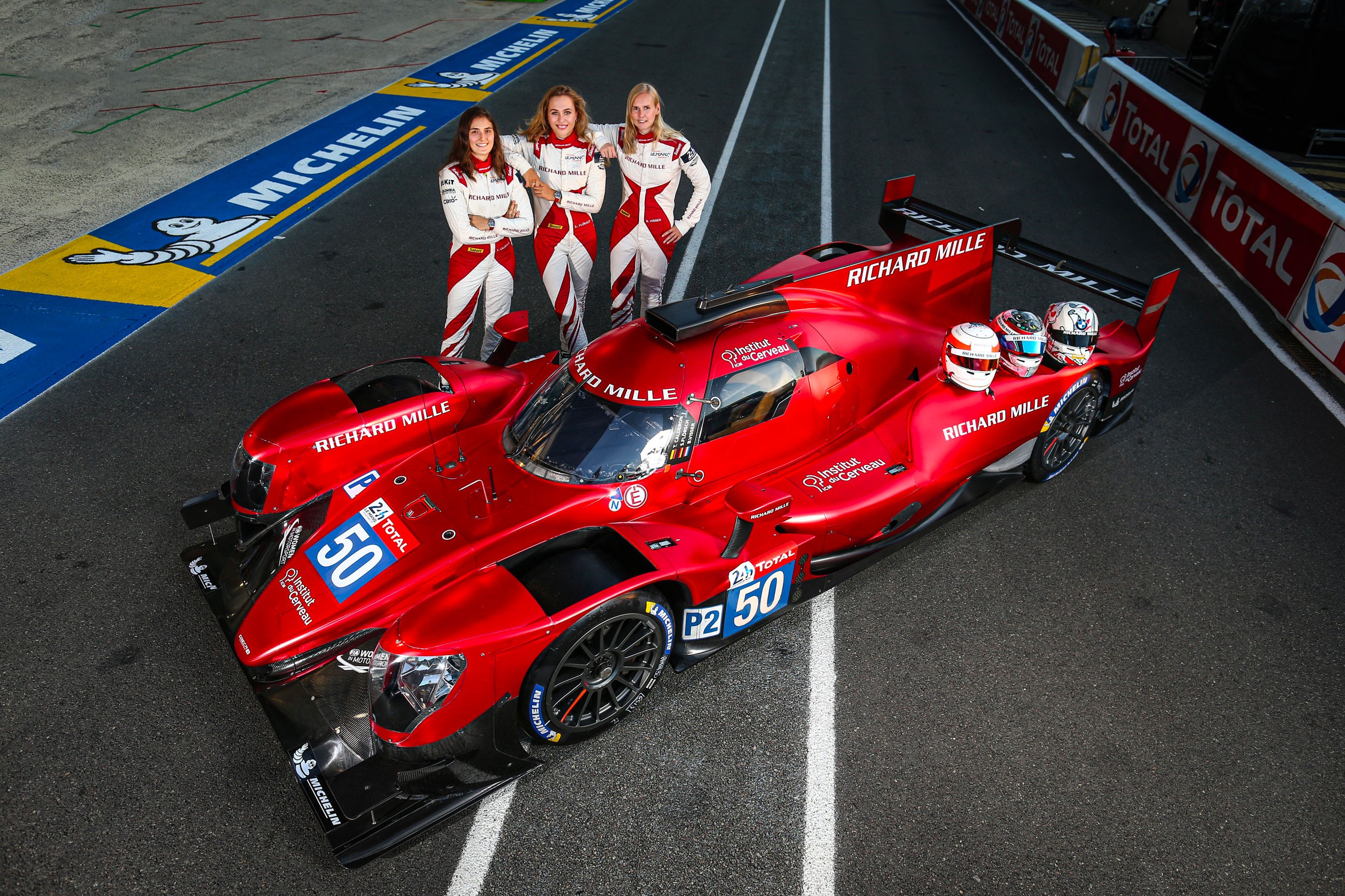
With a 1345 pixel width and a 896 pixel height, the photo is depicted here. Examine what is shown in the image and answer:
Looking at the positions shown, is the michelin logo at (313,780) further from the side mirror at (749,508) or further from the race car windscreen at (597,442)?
the side mirror at (749,508)

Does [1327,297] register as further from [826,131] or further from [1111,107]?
[826,131]

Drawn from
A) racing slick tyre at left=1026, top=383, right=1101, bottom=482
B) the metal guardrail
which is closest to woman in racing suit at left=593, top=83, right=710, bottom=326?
racing slick tyre at left=1026, top=383, right=1101, bottom=482

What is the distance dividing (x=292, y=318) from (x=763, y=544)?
17.7ft

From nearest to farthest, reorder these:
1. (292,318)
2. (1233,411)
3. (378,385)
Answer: (378,385), (1233,411), (292,318)

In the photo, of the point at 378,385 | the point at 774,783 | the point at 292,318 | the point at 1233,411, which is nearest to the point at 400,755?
the point at 774,783

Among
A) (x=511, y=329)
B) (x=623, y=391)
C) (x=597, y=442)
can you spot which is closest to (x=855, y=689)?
(x=597, y=442)

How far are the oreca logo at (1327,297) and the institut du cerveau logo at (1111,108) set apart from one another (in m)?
6.59

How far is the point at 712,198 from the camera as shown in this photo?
10336 millimetres

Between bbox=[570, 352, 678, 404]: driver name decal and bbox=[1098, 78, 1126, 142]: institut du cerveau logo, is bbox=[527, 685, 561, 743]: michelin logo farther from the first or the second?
bbox=[1098, 78, 1126, 142]: institut du cerveau logo

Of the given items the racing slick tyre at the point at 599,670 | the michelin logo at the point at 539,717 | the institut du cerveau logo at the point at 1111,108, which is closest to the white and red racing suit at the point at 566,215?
the racing slick tyre at the point at 599,670

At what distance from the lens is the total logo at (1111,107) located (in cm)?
1293

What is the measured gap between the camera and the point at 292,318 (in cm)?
743

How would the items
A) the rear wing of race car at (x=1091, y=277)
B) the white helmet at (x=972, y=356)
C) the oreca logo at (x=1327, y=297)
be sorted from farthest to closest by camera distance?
the oreca logo at (x=1327, y=297)
the rear wing of race car at (x=1091, y=277)
the white helmet at (x=972, y=356)

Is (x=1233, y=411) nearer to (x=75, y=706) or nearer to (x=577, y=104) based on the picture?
(x=577, y=104)
